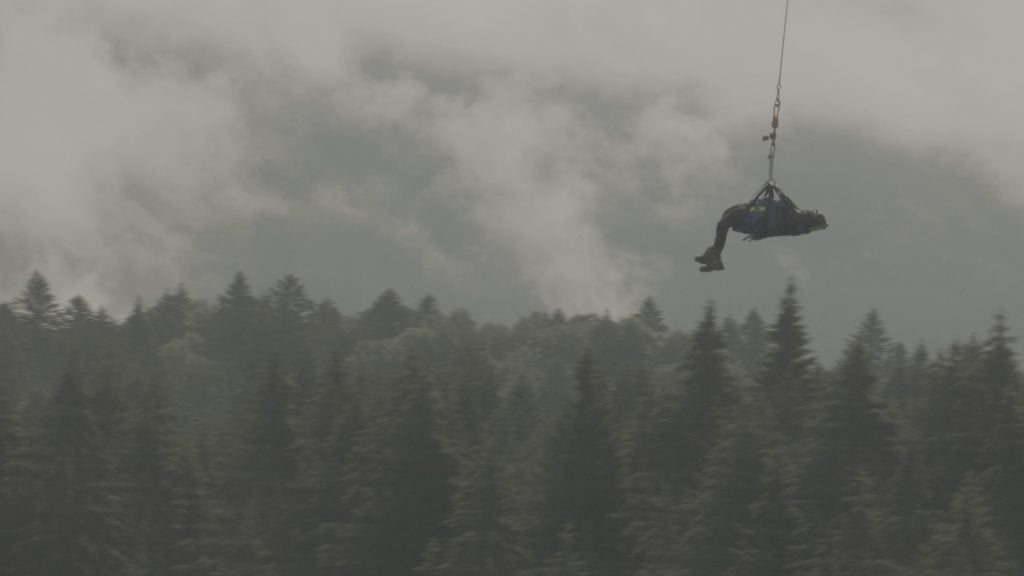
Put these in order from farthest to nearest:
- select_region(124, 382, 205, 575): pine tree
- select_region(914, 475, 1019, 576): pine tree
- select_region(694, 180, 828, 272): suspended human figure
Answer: select_region(124, 382, 205, 575): pine tree, select_region(914, 475, 1019, 576): pine tree, select_region(694, 180, 828, 272): suspended human figure

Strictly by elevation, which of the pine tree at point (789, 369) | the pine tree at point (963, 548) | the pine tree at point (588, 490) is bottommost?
the pine tree at point (963, 548)

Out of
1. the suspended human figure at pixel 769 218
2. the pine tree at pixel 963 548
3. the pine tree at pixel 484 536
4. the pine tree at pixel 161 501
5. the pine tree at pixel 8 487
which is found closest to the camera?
the suspended human figure at pixel 769 218

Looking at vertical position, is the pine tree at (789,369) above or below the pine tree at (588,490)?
above

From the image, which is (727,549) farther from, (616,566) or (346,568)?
(346,568)

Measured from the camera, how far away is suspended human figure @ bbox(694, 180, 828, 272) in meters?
36.0

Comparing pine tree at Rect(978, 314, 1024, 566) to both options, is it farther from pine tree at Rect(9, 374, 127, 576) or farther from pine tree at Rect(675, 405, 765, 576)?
pine tree at Rect(9, 374, 127, 576)

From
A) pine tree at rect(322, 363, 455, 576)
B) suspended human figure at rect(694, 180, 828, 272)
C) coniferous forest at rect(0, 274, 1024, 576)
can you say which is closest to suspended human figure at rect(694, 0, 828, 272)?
suspended human figure at rect(694, 180, 828, 272)

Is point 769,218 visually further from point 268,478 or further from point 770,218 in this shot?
point 268,478

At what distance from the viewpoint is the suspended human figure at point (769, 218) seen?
35969 millimetres

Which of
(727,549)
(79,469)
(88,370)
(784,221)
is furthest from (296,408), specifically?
(88,370)

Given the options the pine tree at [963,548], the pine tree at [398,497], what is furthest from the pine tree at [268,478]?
the pine tree at [963,548]

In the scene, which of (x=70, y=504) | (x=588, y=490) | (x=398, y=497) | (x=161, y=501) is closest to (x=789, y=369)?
(x=588, y=490)

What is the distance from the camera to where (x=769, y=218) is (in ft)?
118

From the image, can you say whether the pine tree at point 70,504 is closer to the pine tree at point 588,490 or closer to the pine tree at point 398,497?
the pine tree at point 398,497
